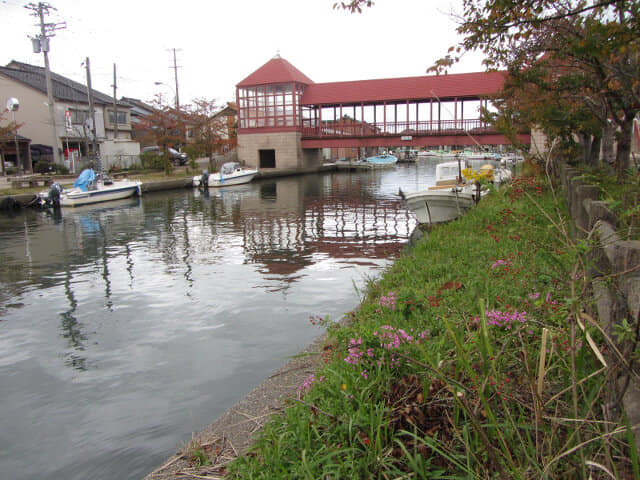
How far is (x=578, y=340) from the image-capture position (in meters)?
3.12

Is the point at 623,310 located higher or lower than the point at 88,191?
lower

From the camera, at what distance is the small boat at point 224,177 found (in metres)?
33.8

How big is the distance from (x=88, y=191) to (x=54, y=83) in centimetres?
2818

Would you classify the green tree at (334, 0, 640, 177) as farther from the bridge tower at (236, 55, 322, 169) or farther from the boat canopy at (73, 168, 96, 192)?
the bridge tower at (236, 55, 322, 169)

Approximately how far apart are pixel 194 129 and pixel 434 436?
43.0 m

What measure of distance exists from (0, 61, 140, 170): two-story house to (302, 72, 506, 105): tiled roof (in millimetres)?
17548

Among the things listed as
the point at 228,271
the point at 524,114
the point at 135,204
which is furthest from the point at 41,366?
the point at 135,204

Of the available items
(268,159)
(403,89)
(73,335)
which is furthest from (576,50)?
(268,159)

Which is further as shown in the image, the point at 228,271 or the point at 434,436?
the point at 228,271

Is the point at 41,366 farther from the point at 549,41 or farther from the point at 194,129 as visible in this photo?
the point at 194,129

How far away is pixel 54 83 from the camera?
1861 inches

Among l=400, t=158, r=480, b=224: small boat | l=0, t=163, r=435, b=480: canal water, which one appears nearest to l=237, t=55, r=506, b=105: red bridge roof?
l=400, t=158, r=480, b=224: small boat

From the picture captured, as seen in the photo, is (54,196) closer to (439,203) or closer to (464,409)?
(439,203)

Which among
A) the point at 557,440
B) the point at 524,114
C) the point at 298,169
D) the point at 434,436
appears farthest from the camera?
the point at 298,169
